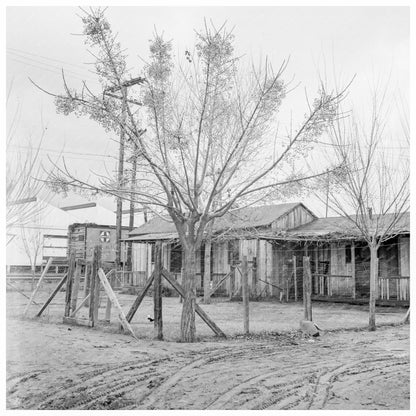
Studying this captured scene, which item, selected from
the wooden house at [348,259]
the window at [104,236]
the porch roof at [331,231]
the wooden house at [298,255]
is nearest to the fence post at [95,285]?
the wooden house at [298,255]

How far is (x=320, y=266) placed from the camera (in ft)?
64.6

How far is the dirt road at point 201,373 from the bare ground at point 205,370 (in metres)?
0.01

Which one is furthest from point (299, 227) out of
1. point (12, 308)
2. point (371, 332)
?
point (12, 308)

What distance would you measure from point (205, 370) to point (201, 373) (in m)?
0.20

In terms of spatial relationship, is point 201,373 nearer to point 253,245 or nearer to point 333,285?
point 333,285

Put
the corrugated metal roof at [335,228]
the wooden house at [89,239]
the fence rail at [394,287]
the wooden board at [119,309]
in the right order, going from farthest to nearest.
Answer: the wooden house at [89,239]
the fence rail at [394,287]
the corrugated metal roof at [335,228]
the wooden board at [119,309]

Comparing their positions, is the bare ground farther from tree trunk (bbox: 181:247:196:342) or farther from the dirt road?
tree trunk (bbox: 181:247:196:342)

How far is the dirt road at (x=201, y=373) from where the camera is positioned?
534 cm

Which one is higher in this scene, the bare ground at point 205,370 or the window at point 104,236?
the window at point 104,236

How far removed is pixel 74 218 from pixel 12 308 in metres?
16.1

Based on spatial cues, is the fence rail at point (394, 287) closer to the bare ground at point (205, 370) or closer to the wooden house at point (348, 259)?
the wooden house at point (348, 259)

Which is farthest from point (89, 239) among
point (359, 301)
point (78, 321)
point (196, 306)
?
point (196, 306)

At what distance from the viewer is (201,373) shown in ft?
21.4

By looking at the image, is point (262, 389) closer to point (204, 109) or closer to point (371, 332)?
point (204, 109)
